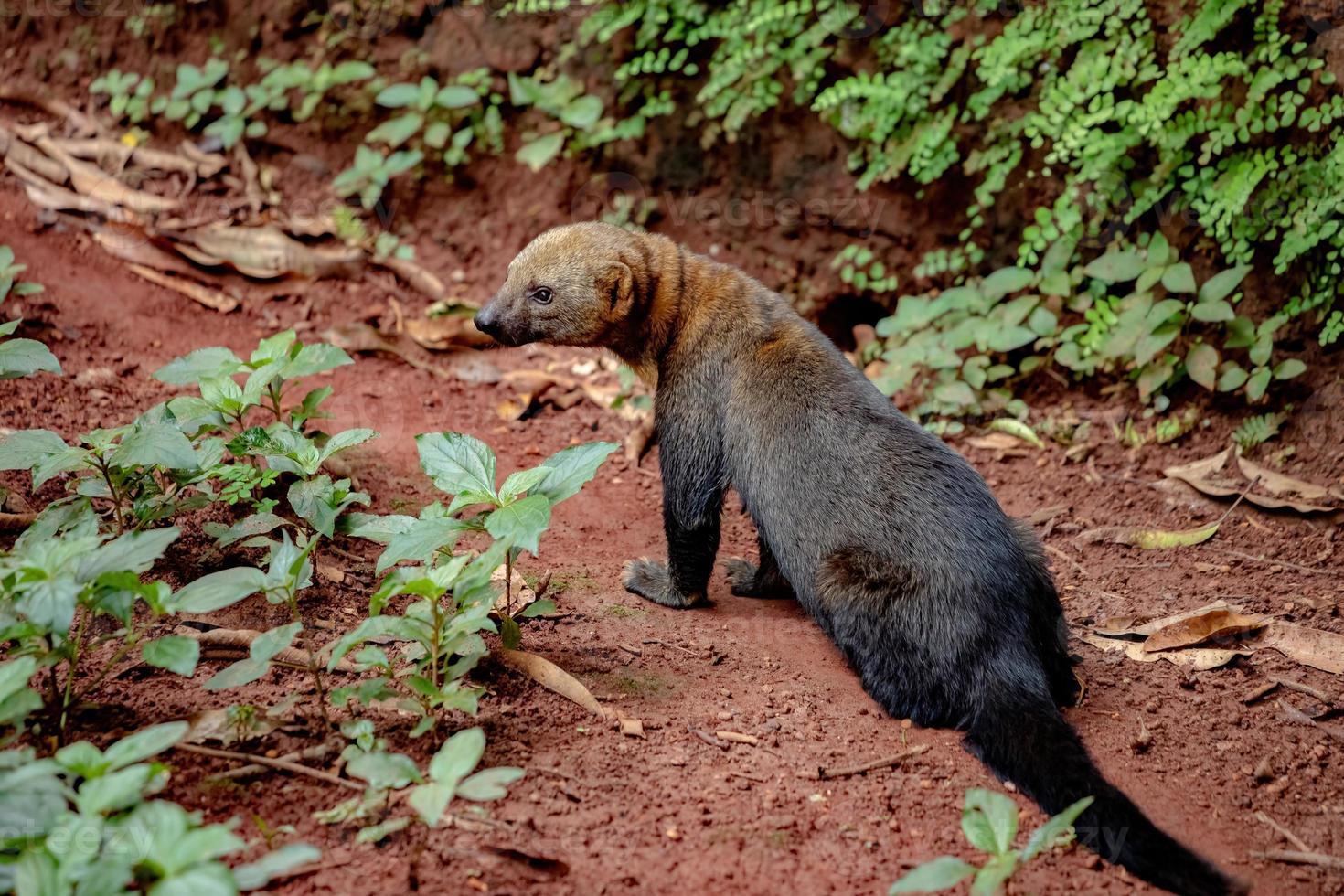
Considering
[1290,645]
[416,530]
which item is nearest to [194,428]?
[416,530]

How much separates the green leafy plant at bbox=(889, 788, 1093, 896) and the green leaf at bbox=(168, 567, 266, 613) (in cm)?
207

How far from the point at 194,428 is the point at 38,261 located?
12.1ft

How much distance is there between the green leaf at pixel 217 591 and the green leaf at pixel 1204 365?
17.7 feet

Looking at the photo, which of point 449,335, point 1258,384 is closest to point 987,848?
point 1258,384

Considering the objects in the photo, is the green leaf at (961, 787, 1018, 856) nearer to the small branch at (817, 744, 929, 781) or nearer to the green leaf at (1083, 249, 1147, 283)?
the small branch at (817, 744, 929, 781)

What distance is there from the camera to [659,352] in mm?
5605

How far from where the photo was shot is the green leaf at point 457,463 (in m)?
3.95

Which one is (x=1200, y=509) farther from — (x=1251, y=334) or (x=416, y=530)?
(x=416, y=530)

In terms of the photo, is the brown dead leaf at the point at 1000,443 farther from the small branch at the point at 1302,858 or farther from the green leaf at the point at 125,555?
the green leaf at the point at 125,555

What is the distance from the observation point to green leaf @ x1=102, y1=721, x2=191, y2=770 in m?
2.74

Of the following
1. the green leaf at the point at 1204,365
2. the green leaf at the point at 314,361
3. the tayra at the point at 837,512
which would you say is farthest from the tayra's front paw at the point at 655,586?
the green leaf at the point at 1204,365

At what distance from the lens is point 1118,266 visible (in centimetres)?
663

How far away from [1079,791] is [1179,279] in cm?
397

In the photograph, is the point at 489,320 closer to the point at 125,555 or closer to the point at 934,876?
the point at 125,555
